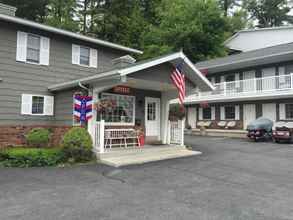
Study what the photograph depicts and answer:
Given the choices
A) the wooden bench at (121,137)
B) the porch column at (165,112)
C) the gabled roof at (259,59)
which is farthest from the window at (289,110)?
the wooden bench at (121,137)

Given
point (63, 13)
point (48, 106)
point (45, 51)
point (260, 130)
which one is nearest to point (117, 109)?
point (48, 106)

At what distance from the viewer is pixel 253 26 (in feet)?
127

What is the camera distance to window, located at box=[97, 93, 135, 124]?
10.6 meters

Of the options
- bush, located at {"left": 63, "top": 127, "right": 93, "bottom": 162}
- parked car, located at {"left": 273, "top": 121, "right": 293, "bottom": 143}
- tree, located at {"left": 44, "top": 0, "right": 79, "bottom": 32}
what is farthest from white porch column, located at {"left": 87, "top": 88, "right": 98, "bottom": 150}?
tree, located at {"left": 44, "top": 0, "right": 79, "bottom": 32}

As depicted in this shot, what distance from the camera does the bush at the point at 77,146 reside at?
8.79 meters

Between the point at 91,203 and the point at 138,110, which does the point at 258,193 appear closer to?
the point at 91,203

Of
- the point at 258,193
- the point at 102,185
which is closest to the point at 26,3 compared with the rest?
the point at 102,185

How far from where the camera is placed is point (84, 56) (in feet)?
43.5

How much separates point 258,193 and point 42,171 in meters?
5.87

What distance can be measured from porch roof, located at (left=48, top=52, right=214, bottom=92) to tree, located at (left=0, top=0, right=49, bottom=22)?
17478 millimetres

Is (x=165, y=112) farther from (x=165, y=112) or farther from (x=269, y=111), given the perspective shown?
(x=269, y=111)

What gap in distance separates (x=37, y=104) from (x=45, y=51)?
2.45 meters

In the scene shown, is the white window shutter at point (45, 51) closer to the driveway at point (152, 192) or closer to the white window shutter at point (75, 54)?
the white window shutter at point (75, 54)

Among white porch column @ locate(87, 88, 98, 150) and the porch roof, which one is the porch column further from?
white porch column @ locate(87, 88, 98, 150)
